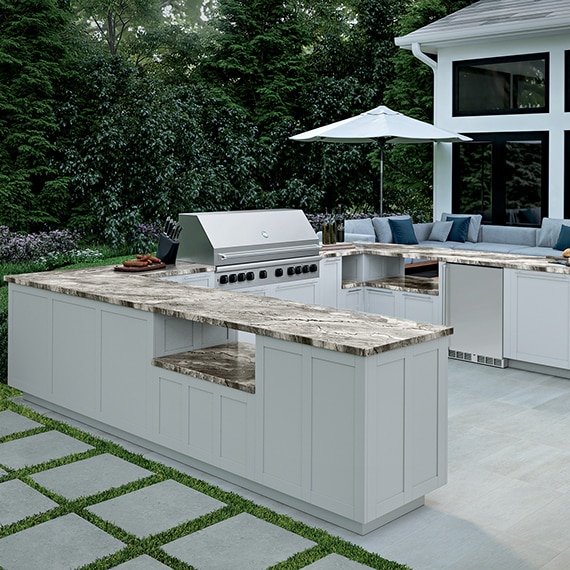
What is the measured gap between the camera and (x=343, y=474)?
368cm

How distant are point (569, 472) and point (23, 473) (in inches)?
115

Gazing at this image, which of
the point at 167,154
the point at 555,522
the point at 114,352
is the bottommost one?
the point at 555,522

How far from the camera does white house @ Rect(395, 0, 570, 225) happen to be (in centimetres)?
1160

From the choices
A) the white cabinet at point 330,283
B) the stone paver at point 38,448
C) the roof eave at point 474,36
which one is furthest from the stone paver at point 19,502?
the roof eave at point 474,36

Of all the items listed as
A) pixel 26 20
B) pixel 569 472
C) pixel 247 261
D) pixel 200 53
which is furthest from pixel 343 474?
pixel 200 53

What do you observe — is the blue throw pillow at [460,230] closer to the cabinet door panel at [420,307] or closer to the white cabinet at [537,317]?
the cabinet door panel at [420,307]

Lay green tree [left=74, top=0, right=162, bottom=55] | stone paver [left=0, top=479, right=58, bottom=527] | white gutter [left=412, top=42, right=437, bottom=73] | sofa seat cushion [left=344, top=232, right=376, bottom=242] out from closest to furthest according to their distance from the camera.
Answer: stone paver [left=0, top=479, right=58, bottom=527]
sofa seat cushion [left=344, top=232, right=376, bottom=242]
white gutter [left=412, top=42, right=437, bottom=73]
green tree [left=74, top=0, right=162, bottom=55]

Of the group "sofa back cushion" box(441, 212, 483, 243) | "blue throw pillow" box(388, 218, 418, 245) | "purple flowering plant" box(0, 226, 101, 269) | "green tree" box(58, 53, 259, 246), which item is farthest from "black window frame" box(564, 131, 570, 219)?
"purple flowering plant" box(0, 226, 101, 269)

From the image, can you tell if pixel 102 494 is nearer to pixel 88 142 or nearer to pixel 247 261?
pixel 247 261

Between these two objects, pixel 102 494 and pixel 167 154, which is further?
pixel 167 154

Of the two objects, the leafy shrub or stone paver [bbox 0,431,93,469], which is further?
the leafy shrub

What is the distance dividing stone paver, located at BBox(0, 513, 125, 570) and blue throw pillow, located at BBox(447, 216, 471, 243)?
9081 mm

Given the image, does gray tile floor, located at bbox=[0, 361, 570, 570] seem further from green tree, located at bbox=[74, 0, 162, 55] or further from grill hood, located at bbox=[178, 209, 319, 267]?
green tree, located at bbox=[74, 0, 162, 55]

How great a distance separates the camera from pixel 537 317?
646cm
